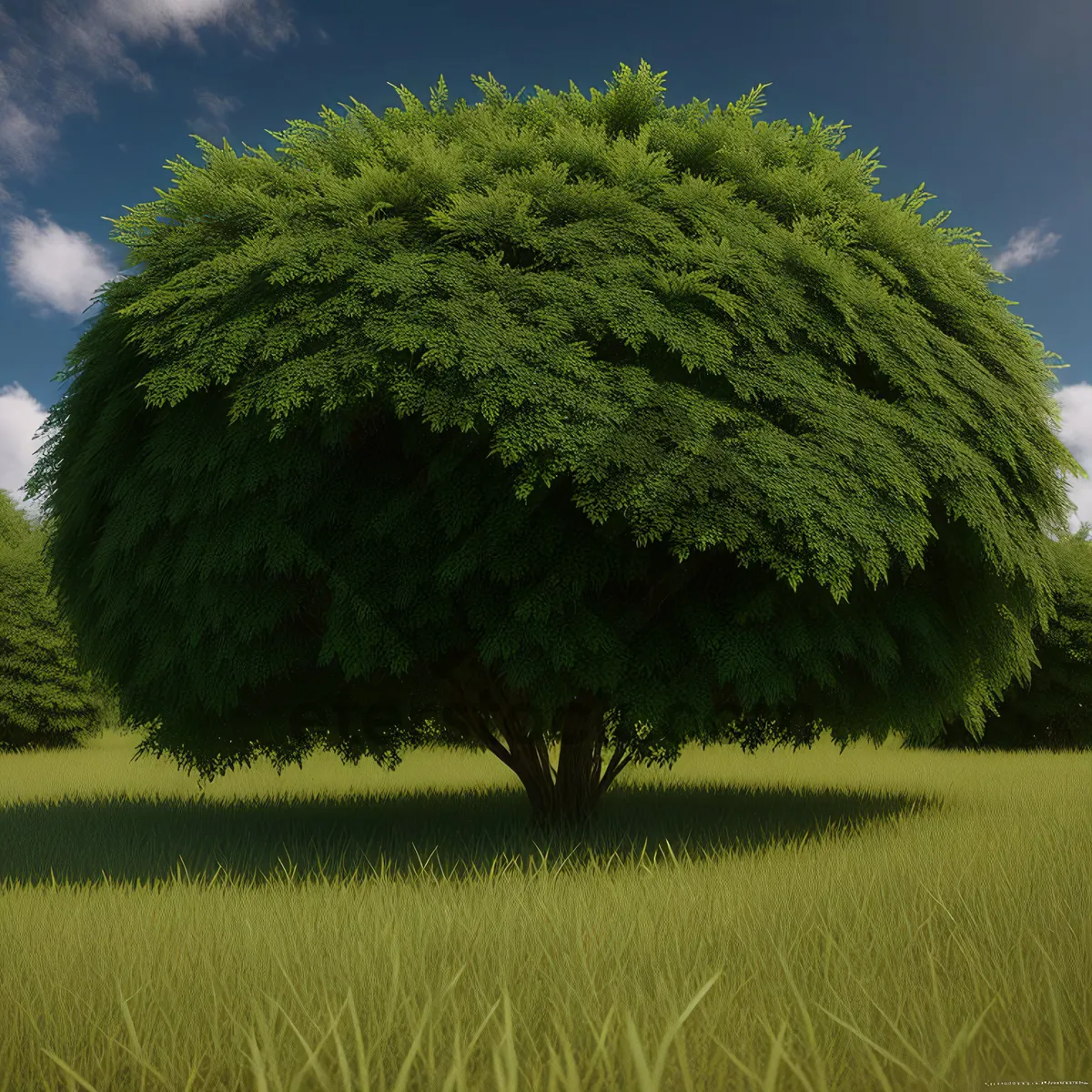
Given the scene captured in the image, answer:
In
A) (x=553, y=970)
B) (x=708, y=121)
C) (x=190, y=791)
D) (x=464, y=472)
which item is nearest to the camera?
(x=553, y=970)

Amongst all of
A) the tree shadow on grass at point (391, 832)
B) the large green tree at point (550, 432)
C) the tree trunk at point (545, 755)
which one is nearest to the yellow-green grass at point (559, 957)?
the tree shadow on grass at point (391, 832)

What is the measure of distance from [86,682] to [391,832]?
18.0 meters

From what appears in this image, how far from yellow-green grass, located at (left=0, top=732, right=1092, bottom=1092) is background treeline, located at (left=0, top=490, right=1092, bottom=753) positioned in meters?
12.7

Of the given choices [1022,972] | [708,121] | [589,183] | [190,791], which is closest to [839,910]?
[1022,972]

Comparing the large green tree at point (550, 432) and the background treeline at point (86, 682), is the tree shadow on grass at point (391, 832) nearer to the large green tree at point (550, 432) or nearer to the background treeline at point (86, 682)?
the large green tree at point (550, 432)

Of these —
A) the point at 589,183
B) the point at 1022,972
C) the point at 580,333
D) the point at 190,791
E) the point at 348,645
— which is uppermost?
the point at 589,183

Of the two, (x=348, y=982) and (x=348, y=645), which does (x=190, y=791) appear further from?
(x=348, y=982)

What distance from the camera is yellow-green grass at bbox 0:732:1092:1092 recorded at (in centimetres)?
281

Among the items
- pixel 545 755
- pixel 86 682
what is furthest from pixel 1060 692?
pixel 86 682

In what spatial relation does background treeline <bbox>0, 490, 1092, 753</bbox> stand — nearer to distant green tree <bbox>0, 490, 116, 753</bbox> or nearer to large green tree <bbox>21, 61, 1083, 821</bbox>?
distant green tree <bbox>0, 490, 116, 753</bbox>

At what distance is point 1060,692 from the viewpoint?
21.5 m

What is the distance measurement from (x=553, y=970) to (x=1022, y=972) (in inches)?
71.7

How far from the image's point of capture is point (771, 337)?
676 centimetres

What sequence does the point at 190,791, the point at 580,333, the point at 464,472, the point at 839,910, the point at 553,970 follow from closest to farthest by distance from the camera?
1. the point at 553,970
2. the point at 839,910
3. the point at 580,333
4. the point at 464,472
5. the point at 190,791
